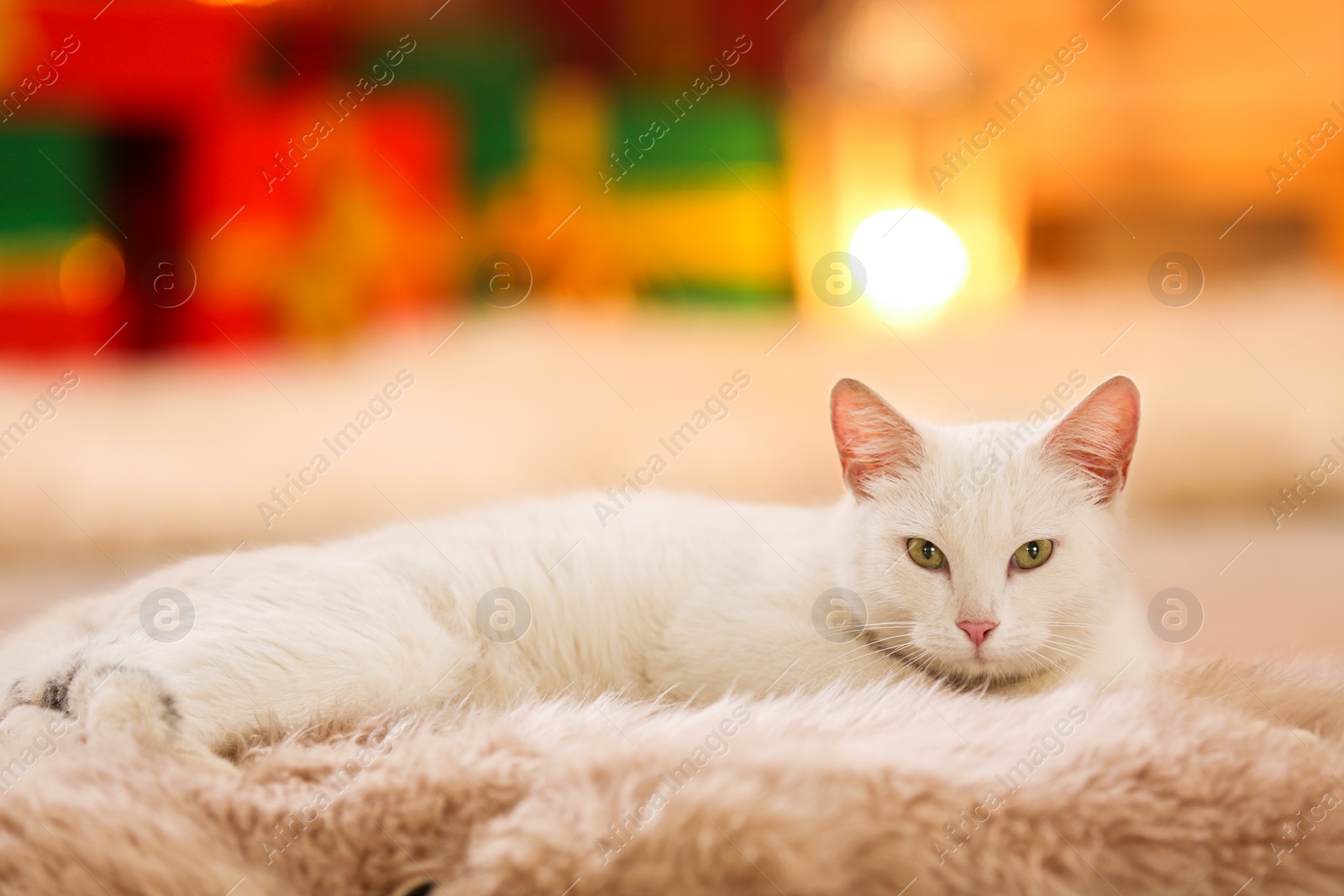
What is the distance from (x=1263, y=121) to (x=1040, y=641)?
4443 millimetres

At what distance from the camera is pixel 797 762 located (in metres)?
0.70

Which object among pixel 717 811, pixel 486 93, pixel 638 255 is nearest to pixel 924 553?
pixel 717 811

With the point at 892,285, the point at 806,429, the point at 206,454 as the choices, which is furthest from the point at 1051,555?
the point at 892,285

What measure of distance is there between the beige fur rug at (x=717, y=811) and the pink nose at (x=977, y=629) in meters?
0.13

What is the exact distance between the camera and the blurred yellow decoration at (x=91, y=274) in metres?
3.70

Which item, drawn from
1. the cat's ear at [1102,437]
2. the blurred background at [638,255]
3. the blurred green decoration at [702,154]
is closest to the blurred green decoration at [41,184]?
the blurred background at [638,255]

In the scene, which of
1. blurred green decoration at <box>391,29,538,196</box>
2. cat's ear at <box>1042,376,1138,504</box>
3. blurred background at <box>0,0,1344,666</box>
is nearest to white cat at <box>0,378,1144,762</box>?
cat's ear at <box>1042,376,1138,504</box>

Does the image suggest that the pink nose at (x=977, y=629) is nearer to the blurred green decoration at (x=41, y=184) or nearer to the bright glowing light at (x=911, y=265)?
the bright glowing light at (x=911, y=265)

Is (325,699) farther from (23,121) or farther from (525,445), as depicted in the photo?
(23,121)

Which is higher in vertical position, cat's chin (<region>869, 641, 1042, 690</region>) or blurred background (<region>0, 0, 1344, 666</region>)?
blurred background (<region>0, 0, 1344, 666</region>)

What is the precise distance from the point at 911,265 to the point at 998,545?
12.0 feet

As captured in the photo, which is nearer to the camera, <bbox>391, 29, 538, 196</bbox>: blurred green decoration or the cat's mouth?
the cat's mouth

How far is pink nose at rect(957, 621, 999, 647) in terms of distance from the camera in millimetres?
902

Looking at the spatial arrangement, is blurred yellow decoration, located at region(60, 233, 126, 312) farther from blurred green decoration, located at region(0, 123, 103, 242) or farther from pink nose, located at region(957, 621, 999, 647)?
pink nose, located at region(957, 621, 999, 647)
